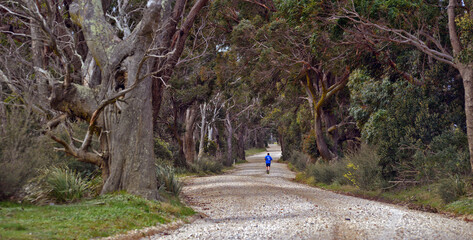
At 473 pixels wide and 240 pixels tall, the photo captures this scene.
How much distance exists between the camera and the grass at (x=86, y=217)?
608cm

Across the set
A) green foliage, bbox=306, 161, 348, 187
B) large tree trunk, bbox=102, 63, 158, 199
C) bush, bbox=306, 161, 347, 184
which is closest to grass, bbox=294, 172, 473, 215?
green foliage, bbox=306, 161, 348, 187

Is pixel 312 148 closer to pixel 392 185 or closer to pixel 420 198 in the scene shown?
pixel 392 185

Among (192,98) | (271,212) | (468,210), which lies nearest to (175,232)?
(271,212)

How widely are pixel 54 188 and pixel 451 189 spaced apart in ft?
32.8

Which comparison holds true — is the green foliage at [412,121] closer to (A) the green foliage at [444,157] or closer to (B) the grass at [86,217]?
(A) the green foliage at [444,157]

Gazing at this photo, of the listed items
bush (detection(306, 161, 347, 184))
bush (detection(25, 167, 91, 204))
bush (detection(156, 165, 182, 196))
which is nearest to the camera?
bush (detection(25, 167, 91, 204))

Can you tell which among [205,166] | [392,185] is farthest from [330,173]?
[205,166]

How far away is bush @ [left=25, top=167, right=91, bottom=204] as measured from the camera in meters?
8.39

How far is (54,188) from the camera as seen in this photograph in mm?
8922

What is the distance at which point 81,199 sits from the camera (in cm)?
928

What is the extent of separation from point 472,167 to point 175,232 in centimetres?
787

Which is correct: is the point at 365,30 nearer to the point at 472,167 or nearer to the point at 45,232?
the point at 472,167

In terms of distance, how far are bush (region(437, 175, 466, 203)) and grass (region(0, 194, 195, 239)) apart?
22.9ft

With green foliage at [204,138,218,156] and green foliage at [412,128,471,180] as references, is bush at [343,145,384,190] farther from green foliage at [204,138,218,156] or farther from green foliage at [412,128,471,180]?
green foliage at [204,138,218,156]
